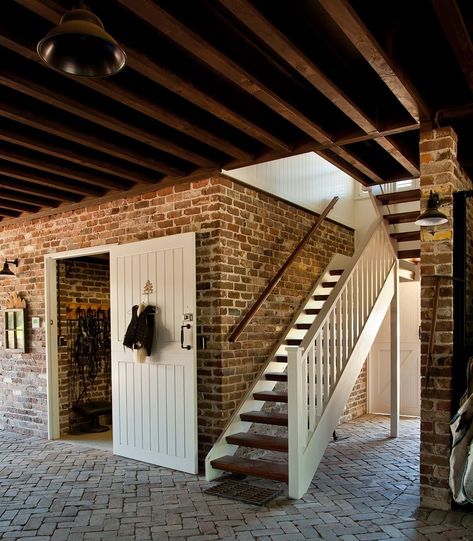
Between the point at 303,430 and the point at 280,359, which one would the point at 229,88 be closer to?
the point at 303,430

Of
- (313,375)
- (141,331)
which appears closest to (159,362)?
(141,331)

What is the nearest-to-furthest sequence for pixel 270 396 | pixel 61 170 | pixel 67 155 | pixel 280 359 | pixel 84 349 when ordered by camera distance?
pixel 67 155 → pixel 61 170 → pixel 270 396 → pixel 280 359 → pixel 84 349

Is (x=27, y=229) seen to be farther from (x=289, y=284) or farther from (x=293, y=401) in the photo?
(x=293, y=401)

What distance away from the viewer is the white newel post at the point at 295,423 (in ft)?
12.9

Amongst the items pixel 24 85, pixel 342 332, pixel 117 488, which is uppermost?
pixel 24 85

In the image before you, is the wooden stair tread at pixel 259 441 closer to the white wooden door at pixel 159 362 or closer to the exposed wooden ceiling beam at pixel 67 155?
the white wooden door at pixel 159 362

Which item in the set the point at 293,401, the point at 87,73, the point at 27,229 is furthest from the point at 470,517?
the point at 27,229

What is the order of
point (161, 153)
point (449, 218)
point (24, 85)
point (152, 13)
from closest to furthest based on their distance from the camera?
point (152, 13)
point (24, 85)
point (449, 218)
point (161, 153)

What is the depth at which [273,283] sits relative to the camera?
5098mm

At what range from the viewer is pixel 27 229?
260 inches

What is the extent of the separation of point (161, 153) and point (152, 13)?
7.53 ft

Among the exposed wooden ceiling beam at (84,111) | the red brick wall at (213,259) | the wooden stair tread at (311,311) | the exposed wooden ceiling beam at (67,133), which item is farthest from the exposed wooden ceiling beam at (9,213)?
the wooden stair tread at (311,311)

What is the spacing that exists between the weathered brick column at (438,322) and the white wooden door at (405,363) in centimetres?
424

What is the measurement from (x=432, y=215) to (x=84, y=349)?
5.12m
